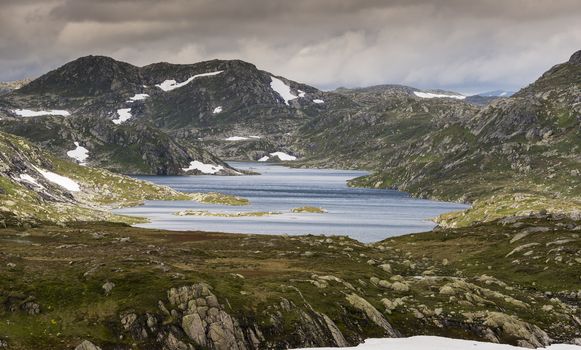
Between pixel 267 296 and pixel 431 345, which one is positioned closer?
pixel 431 345

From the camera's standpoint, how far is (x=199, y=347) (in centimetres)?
6769

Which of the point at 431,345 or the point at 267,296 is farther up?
the point at 267,296

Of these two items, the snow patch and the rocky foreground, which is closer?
the rocky foreground

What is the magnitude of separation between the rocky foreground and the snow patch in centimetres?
182

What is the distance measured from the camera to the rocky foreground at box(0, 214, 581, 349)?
2680 inches

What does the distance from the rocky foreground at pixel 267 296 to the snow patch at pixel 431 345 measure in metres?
1.82

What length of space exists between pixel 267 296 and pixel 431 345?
1861 centimetres

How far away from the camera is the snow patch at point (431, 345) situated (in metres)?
72.5

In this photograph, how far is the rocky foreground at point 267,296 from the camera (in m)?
68.1

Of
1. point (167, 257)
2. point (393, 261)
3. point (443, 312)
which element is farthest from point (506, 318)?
point (167, 257)

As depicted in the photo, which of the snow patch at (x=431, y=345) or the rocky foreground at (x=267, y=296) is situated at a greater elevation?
the rocky foreground at (x=267, y=296)

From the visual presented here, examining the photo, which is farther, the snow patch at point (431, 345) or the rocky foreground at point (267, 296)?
the snow patch at point (431, 345)

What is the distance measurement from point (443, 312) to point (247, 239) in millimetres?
69324

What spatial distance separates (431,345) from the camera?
74000mm
